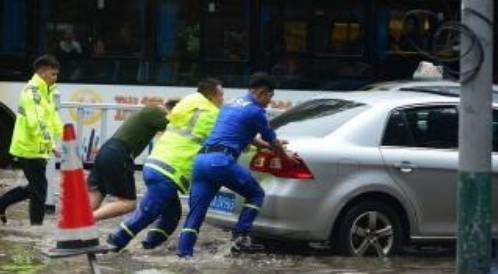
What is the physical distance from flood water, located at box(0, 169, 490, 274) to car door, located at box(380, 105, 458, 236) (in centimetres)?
42

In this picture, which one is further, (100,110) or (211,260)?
(100,110)

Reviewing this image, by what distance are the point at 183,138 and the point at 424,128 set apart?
7.28 ft

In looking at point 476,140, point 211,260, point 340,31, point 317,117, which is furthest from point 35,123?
point 340,31

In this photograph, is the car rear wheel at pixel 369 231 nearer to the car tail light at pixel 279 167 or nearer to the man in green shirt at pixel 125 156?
the car tail light at pixel 279 167

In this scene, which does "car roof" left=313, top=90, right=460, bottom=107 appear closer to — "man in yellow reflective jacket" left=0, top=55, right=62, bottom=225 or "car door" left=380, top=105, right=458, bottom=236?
"car door" left=380, top=105, right=458, bottom=236

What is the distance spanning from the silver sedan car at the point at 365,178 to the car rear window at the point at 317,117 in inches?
0.5

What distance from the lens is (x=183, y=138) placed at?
31.3 feet

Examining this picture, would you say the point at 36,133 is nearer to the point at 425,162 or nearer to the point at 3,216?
the point at 3,216

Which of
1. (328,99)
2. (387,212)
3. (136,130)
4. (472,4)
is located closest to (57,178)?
(136,130)

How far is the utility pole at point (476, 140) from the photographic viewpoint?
769 cm

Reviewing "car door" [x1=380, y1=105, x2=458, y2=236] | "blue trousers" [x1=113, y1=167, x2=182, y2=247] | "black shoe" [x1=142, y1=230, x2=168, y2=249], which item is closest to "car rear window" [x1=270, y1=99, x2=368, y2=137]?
"car door" [x1=380, y1=105, x2=458, y2=236]

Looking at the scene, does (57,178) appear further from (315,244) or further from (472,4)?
(472,4)

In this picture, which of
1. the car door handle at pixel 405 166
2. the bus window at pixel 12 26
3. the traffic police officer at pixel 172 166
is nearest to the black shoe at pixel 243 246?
the traffic police officer at pixel 172 166

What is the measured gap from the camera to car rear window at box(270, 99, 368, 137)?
9586mm
